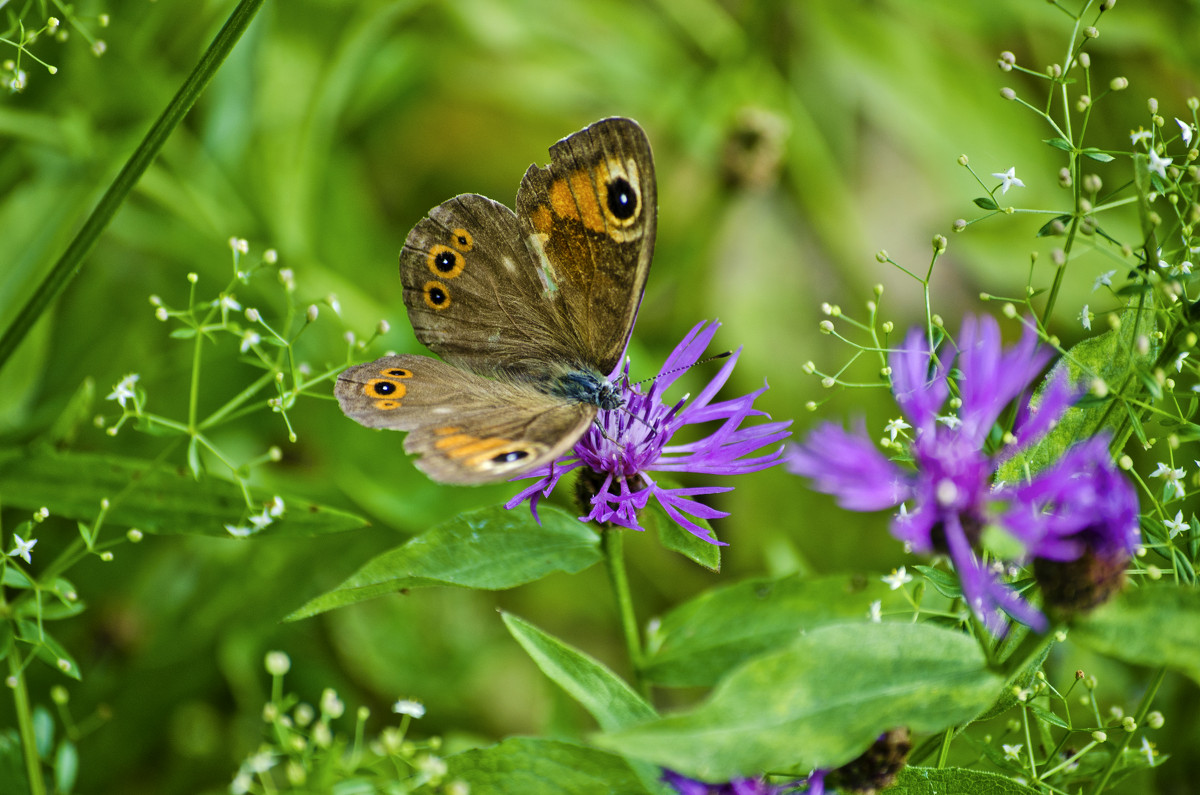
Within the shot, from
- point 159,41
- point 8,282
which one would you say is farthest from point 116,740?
point 159,41

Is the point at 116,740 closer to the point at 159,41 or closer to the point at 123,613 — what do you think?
the point at 123,613

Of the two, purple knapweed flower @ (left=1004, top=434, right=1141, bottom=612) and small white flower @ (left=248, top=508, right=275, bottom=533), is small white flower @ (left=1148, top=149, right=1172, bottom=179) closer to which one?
purple knapweed flower @ (left=1004, top=434, right=1141, bottom=612)

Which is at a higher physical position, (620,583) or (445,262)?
(445,262)

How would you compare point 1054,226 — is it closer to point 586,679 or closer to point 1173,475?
point 1173,475

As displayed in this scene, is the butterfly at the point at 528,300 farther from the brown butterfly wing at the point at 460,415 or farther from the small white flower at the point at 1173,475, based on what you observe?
the small white flower at the point at 1173,475

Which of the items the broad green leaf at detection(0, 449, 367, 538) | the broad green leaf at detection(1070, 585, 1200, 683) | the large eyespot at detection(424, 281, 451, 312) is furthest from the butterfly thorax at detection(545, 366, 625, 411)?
the broad green leaf at detection(1070, 585, 1200, 683)

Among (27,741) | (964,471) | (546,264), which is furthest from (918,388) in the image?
(27,741)
